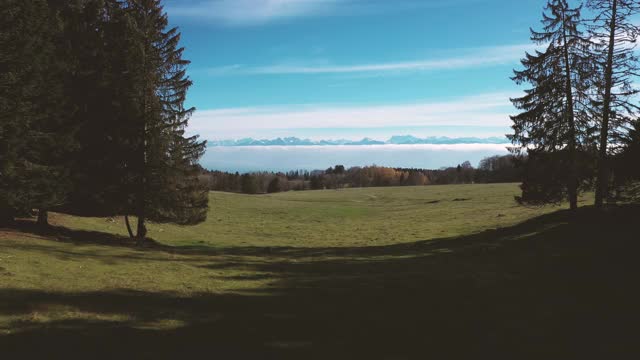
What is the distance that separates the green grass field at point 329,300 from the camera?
801cm

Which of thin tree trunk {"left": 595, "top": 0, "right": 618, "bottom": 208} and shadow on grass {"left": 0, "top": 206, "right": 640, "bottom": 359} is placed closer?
shadow on grass {"left": 0, "top": 206, "right": 640, "bottom": 359}

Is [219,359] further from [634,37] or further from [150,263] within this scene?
[634,37]

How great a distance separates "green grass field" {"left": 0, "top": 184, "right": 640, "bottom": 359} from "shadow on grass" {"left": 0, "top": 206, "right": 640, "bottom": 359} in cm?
4

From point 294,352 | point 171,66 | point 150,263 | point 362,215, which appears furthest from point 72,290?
point 362,215

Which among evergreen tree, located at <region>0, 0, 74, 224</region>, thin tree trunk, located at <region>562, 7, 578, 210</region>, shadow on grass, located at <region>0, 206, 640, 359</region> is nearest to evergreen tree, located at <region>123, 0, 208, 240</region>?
evergreen tree, located at <region>0, 0, 74, 224</region>

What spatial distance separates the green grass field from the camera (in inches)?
315

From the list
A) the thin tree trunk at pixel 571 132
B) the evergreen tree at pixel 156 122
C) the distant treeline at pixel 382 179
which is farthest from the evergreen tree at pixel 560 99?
the distant treeline at pixel 382 179

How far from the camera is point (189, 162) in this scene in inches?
1007

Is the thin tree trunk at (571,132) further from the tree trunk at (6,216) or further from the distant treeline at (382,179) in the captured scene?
the distant treeline at (382,179)

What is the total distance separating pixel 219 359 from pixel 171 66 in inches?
840

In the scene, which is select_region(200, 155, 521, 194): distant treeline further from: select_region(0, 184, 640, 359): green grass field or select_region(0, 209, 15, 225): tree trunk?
select_region(0, 209, 15, 225): tree trunk

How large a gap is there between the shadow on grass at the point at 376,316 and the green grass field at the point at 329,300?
0.04m

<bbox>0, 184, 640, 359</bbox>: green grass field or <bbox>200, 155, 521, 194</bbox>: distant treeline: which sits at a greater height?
<bbox>200, 155, 521, 194</bbox>: distant treeline

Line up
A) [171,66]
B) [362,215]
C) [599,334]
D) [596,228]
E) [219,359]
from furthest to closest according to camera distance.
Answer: [362,215] → [171,66] → [596,228] → [599,334] → [219,359]
